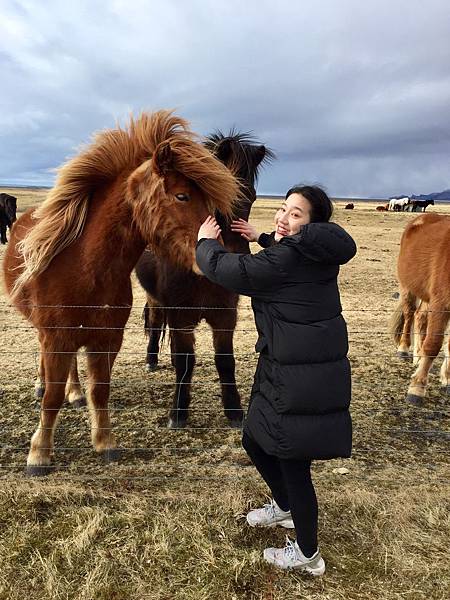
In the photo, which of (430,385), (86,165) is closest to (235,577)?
(86,165)

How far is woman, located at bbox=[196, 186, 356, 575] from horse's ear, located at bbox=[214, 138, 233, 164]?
1.86 metres

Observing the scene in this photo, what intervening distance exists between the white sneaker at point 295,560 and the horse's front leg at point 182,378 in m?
1.78

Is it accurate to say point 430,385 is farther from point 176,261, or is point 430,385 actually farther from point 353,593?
point 176,261

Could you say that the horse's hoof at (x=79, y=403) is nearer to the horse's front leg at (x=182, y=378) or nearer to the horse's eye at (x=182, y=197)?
the horse's front leg at (x=182, y=378)

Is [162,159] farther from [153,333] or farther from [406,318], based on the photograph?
[406,318]

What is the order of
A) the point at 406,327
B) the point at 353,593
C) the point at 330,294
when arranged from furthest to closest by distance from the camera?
the point at 406,327 → the point at 353,593 → the point at 330,294

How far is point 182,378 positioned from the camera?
13.4 feet

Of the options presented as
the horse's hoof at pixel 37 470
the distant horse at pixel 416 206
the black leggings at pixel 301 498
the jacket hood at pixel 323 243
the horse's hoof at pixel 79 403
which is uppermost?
the distant horse at pixel 416 206

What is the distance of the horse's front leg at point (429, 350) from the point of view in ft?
15.4

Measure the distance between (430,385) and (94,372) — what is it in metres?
4.10

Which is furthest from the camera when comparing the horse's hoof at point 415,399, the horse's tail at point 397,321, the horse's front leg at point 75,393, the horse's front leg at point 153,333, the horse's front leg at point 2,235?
the horse's front leg at point 2,235

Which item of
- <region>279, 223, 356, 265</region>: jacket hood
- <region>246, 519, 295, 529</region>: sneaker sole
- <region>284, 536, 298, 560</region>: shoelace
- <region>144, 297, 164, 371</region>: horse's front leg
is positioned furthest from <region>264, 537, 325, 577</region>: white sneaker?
<region>144, 297, 164, 371</region>: horse's front leg

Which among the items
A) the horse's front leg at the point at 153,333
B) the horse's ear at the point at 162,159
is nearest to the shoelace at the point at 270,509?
the horse's ear at the point at 162,159

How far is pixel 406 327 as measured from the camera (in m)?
6.31
